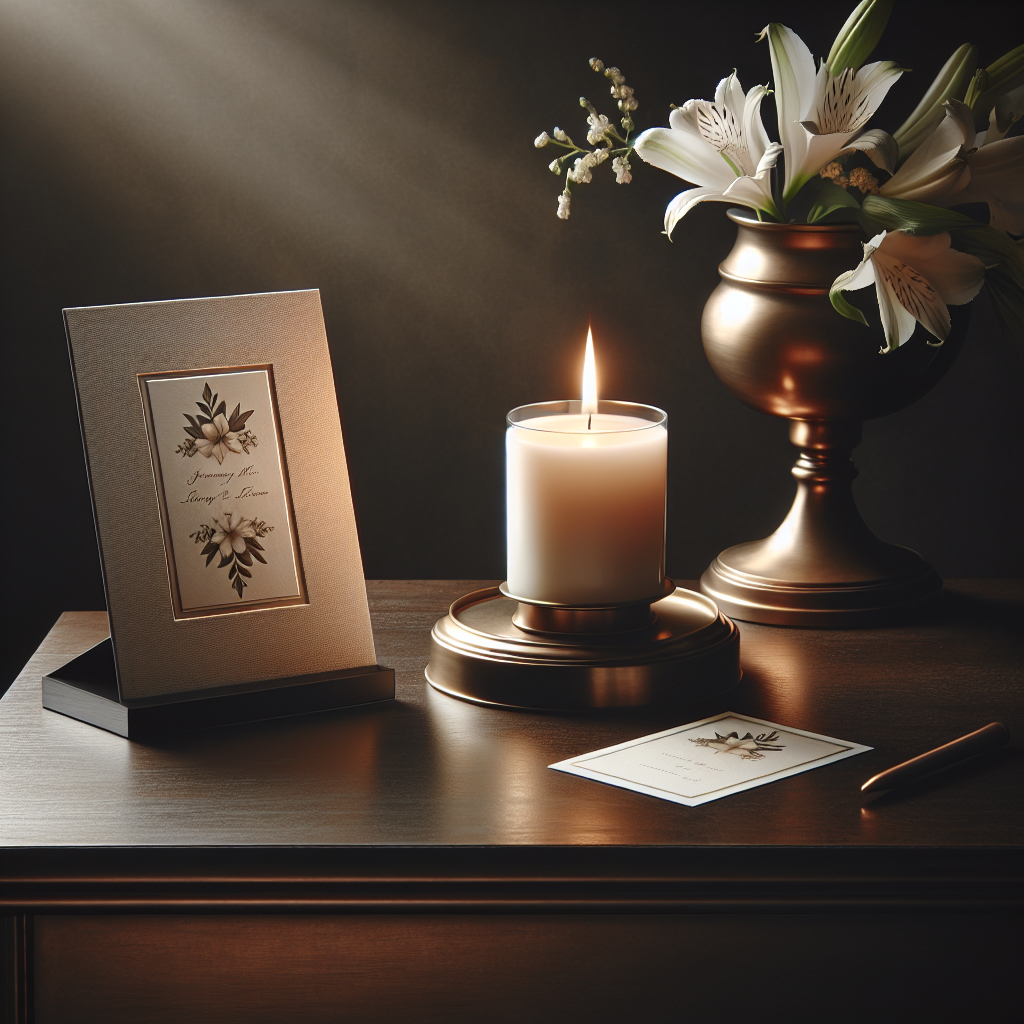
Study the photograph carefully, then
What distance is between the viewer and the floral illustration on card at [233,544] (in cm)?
90

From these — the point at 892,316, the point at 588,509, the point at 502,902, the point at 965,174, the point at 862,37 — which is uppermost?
the point at 862,37

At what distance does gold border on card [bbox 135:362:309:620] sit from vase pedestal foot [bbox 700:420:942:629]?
0.42m

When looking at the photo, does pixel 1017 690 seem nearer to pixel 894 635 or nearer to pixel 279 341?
pixel 894 635

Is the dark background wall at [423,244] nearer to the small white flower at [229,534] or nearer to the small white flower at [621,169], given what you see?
the small white flower at [621,169]

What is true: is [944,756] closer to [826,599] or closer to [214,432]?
[826,599]

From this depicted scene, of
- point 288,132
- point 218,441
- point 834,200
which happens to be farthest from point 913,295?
point 288,132

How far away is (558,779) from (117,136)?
1129mm

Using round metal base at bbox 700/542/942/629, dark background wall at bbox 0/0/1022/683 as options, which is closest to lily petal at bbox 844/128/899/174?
round metal base at bbox 700/542/942/629

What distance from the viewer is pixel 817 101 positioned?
104cm

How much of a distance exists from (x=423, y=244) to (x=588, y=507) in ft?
2.60

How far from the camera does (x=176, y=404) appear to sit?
0.89 m

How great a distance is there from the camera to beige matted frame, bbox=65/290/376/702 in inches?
34.1

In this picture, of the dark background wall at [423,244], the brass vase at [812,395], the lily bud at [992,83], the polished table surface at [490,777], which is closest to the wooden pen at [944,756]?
the polished table surface at [490,777]

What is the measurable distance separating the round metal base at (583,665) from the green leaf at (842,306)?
261mm
